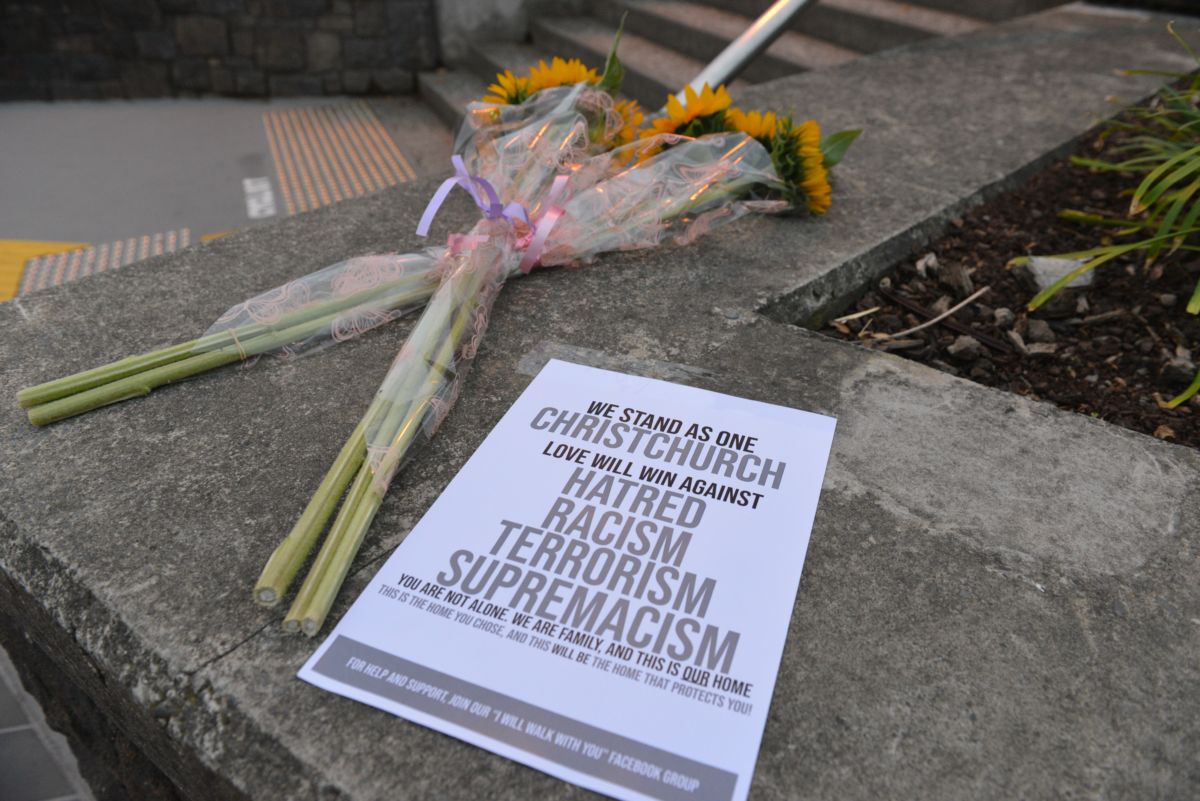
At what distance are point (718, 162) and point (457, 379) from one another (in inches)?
29.7

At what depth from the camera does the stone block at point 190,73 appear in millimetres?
4137

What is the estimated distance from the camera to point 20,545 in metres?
1.02

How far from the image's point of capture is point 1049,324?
5.34ft

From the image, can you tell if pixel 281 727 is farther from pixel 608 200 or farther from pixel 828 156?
pixel 828 156

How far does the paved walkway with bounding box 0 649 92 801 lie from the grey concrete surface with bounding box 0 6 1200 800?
49 cm

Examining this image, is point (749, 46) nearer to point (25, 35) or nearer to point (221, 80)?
point (221, 80)

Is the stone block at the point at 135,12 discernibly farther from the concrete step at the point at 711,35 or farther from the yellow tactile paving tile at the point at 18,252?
the concrete step at the point at 711,35

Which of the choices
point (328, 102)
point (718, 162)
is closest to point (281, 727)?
point (718, 162)

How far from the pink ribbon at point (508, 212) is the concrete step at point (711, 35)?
2186 mm

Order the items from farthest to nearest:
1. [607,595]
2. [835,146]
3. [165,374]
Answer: [835,146], [165,374], [607,595]

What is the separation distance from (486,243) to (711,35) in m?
2.68

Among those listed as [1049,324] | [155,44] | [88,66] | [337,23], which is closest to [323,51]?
[337,23]

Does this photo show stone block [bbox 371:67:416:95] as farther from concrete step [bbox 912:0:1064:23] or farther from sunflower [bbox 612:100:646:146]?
sunflower [bbox 612:100:646:146]

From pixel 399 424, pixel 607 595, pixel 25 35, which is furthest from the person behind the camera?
pixel 25 35
